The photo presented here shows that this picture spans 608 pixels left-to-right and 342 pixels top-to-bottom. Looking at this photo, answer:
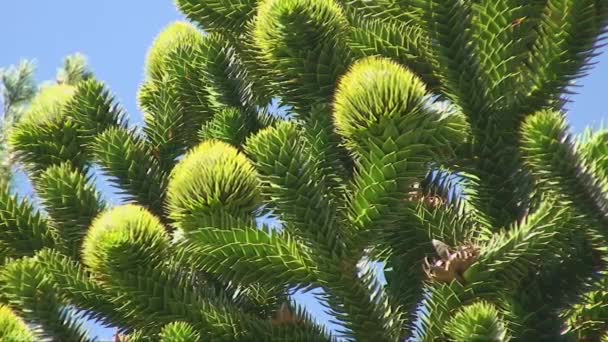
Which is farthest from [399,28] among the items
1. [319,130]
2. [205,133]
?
[205,133]

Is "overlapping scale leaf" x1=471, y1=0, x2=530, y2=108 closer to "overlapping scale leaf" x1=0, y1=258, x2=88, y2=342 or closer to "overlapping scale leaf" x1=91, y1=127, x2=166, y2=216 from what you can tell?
"overlapping scale leaf" x1=91, y1=127, x2=166, y2=216

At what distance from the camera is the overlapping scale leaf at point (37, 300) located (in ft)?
7.40

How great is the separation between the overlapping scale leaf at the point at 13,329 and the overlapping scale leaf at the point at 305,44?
0.90m

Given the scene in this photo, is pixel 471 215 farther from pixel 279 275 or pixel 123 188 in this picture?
pixel 123 188

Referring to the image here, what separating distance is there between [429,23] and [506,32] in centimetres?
Result: 19

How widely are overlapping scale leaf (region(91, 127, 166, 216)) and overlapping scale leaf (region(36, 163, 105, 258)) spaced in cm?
9

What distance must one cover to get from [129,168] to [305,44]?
62cm

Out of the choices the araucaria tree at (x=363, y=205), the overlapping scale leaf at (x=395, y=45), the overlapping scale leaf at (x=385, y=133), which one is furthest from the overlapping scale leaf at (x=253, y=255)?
the overlapping scale leaf at (x=395, y=45)

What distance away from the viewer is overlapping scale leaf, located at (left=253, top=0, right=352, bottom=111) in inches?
98.4

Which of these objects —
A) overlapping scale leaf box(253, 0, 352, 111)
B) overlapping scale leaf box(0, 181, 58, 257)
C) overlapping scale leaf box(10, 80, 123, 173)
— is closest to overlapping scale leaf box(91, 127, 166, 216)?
overlapping scale leaf box(10, 80, 123, 173)

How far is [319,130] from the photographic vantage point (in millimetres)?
2510

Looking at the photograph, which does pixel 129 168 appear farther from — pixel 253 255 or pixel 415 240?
pixel 415 240

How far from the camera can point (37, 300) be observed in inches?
89.3

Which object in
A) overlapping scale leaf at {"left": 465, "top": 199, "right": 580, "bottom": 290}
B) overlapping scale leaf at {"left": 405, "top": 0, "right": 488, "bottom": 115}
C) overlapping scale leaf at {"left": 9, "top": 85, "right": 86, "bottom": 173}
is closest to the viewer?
overlapping scale leaf at {"left": 465, "top": 199, "right": 580, "bottom": 290}
